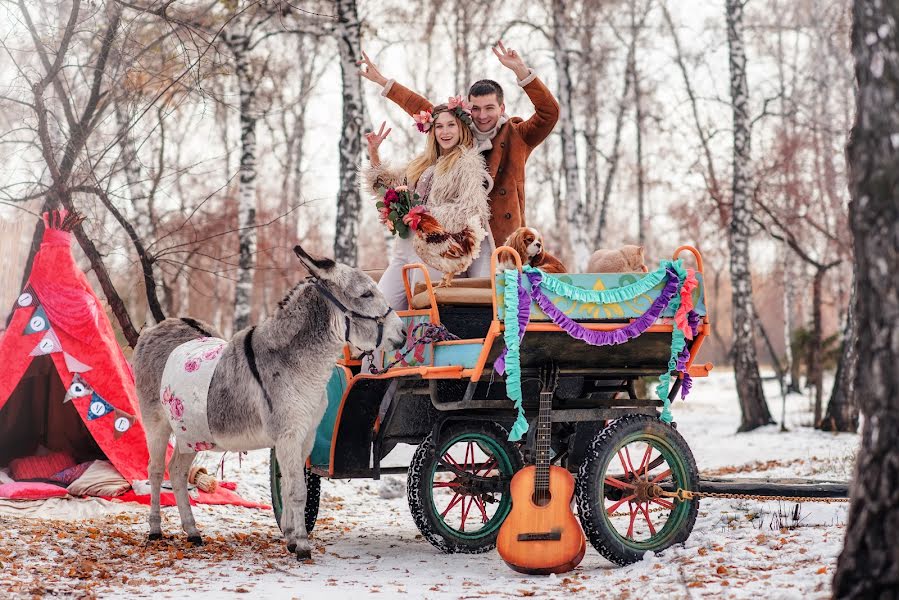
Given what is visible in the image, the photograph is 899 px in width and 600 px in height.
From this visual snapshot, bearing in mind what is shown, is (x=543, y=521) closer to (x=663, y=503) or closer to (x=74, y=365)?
(x=663, y=503)

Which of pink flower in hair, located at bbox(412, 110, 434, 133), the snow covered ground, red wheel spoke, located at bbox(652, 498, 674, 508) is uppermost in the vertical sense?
pink flower in hair, located at bbox(412, 110, 434, 133)

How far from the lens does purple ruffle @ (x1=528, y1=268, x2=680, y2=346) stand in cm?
563

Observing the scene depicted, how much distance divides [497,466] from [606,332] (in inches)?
77.4

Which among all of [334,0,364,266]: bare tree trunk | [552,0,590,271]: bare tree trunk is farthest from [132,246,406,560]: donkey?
[552,0,590,271]: bare tree trunk

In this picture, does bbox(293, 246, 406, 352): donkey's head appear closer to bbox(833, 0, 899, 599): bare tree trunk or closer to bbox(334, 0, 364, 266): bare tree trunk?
bbox(833, 0, 899, 599): bare tree trunk

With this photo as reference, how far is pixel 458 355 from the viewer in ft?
20.1

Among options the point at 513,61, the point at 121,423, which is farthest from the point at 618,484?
the point at 121,423

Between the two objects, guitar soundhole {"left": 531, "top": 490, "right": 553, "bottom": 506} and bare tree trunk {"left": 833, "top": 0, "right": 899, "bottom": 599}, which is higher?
bare tree trunk {"left": 833, "top": 0, "right": 899, "bottom": 599}

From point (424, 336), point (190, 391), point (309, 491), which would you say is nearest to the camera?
point (424, 336)

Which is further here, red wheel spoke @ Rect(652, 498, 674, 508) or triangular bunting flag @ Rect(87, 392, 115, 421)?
triangular bunting flag @ Rect(87, 392, 115, 421)

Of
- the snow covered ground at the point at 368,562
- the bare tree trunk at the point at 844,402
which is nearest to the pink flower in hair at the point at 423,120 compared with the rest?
the snow covered ground at the point at 368,562

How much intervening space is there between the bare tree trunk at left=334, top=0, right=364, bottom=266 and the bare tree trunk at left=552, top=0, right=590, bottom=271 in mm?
5683

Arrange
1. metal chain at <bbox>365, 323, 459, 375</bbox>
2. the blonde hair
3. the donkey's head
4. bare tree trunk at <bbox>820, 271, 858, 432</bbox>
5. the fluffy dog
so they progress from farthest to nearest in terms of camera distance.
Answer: bare tree trunk at <bbox>820, 271, 858, 432</bbox> < the blonde hair < the fluffy dog < the donkey's head < metal chain at <bbox>365, 323, 459, 375</bbox>

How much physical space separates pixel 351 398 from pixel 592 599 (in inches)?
108
